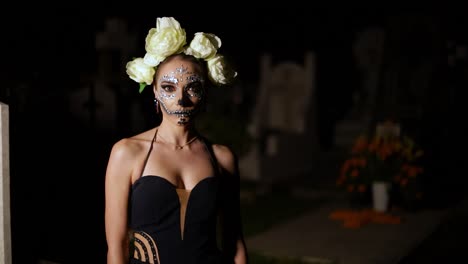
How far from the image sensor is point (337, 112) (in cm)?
1689

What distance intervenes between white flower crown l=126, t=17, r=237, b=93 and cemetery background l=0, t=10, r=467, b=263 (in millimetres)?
1126

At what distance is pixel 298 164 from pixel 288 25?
24.1ft

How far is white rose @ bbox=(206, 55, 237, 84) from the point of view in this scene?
2885 mm

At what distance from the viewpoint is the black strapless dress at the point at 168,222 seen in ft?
8.82

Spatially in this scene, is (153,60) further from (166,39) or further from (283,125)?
(283,125)

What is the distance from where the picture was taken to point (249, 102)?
58.9ft

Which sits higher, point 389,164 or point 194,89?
point 194,89

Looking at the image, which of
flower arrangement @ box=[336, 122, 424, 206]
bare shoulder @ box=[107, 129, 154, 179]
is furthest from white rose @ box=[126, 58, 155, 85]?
flower arrangement @ box=[336, 122, 424, 206]

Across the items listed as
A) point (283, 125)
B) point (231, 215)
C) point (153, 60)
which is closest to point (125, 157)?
point (153, 60)

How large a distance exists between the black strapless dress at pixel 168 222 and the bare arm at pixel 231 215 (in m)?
0.12

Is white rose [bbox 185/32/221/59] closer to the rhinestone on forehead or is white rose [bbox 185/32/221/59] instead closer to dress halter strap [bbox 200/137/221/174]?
the rhinestone on forehead

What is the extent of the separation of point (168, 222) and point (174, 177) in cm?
19

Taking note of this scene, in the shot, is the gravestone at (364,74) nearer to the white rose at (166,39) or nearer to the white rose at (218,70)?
the white rose at (218,70)

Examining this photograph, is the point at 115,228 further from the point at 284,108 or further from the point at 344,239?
the point at 284,108
